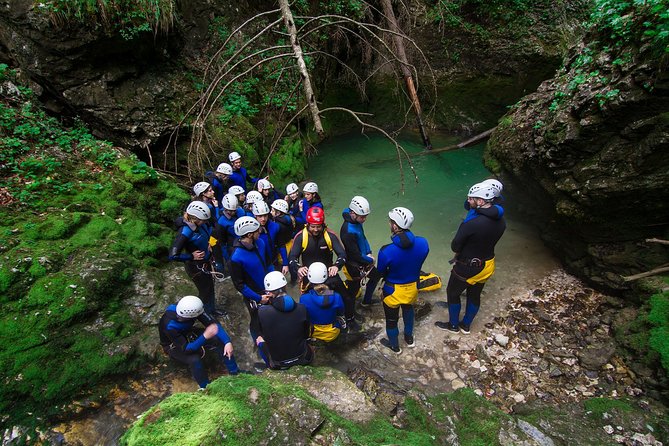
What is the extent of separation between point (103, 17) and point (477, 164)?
10.6 m

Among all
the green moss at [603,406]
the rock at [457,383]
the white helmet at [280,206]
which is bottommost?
the rock at [457,383]

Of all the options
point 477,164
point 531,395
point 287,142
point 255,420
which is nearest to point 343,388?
point 255,420

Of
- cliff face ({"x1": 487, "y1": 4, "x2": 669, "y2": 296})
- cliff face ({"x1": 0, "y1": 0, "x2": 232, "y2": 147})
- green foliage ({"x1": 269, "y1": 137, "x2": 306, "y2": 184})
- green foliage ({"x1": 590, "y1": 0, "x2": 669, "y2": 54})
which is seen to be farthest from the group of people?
green foliage ({"x1": 269, "y1": 137, "x2": 306, "y2": 184})

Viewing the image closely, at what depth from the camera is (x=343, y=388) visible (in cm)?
308

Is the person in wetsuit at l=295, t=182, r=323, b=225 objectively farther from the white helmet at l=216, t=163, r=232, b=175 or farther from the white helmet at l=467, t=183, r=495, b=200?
the white helmet at l=467, t=183, r=495, b=200

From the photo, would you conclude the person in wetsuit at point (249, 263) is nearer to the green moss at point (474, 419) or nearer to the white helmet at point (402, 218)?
the white helmet at point (402, 218)

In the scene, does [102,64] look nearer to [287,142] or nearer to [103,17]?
[103,17]

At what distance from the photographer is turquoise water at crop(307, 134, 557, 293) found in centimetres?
673

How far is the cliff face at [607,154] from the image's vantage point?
4398 millimetres

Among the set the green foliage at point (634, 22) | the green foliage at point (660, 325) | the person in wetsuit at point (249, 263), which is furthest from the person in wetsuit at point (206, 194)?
the green foliage at point (634, 22)

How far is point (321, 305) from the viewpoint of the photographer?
13.1 feet

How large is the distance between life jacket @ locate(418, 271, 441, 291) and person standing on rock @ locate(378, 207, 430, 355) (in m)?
1.36

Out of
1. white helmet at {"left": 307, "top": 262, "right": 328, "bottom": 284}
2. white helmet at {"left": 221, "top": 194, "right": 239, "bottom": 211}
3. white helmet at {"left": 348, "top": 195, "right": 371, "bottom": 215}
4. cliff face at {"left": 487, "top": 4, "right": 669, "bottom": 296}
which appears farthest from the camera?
white helmet at {"left": 221, "top": 194, "right": 239, "bottom": 211}

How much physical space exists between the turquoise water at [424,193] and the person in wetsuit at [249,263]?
7.52 feet
